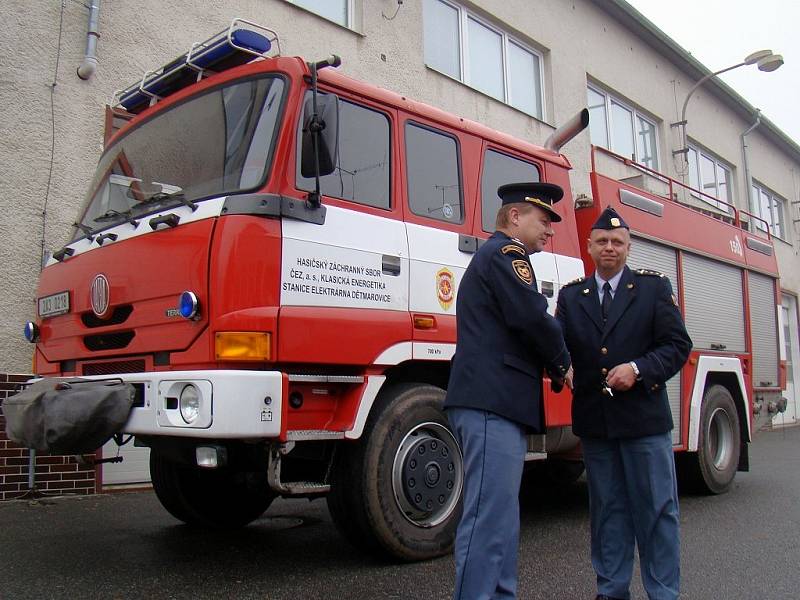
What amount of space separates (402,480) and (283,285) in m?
1.26

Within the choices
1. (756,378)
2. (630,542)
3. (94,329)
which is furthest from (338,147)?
(756,378)

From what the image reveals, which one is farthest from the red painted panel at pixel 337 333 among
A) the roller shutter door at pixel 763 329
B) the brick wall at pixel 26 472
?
the roller shutter door at pixel 763 329

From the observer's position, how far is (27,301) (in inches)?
259

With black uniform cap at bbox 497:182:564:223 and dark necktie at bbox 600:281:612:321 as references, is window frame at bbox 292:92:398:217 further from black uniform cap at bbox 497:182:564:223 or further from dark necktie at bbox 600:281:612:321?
dark necktie at bbox 600:281:612:321

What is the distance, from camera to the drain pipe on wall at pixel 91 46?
22.9ft

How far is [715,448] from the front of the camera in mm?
7203

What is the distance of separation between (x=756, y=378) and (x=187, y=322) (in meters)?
6.51

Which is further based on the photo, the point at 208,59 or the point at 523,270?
the point at 208,59

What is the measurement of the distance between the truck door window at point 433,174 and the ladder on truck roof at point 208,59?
99 cm

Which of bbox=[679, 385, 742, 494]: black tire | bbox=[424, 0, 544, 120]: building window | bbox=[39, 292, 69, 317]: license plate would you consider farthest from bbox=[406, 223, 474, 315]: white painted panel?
bbox=[424, 0, 544, 120]: building window

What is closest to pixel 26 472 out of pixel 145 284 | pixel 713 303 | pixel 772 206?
pixel 145 284

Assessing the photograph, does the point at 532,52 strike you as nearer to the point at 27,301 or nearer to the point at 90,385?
the point at 27,301

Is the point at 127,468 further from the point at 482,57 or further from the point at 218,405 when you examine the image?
the point at 482,57

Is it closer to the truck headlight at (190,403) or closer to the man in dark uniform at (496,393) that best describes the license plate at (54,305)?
the truck headlight at (190,403)
